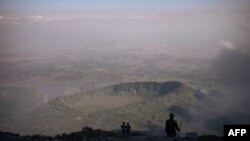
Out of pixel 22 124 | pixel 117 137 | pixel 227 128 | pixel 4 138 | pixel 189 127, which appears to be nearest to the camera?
pixel 227 128

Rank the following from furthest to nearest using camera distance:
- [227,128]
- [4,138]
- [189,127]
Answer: [189,127], [4,138], [227,128]

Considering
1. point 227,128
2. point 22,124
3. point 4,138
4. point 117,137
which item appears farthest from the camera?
point 22,124

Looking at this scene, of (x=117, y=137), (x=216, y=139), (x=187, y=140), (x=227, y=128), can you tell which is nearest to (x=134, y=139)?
(x=117, y=137)

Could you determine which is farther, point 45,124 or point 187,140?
point 45,124

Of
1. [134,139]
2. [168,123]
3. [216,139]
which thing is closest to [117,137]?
[134,139]

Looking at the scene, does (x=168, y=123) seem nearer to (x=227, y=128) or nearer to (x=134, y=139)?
(x=134, y=139)

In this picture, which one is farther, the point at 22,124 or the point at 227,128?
the point at 22,124

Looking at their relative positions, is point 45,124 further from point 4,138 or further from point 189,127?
point 4,138

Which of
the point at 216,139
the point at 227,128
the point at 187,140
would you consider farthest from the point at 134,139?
the point at 227,128

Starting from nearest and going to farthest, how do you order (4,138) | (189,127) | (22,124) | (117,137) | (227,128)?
(227,128) → (4,138) → (117,137) → (189,127) → (22,124)
